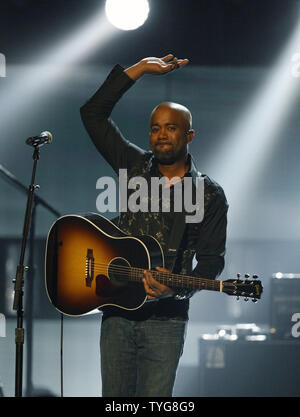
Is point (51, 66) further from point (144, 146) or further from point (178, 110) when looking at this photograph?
point (178, 110)

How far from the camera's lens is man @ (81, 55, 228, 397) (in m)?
2.34

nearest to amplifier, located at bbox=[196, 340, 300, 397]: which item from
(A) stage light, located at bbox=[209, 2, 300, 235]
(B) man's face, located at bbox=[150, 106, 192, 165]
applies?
(A) stage light, located at bbox=[209, 2, 300, 235]

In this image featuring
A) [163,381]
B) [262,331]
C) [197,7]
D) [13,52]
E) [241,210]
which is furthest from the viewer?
[241,210]

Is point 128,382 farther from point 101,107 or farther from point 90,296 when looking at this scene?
point 101,107

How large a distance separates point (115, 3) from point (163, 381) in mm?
2822

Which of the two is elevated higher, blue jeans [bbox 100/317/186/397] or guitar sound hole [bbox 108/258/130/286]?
guitar sound hole [bbox 108/258/130/286]

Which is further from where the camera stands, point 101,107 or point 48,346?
point 48,346

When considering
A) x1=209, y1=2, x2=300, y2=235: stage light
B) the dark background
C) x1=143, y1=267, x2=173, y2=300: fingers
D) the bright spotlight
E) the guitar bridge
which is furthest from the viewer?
x1=209, y1=2, x2=300, y2=235: stage light

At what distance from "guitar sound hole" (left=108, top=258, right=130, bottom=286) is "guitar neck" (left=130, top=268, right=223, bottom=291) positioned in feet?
0.10

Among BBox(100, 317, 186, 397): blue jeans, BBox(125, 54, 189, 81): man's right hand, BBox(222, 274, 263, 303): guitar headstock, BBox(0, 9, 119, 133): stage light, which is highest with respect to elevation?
BBox(0, 9, 119, 133): stage light

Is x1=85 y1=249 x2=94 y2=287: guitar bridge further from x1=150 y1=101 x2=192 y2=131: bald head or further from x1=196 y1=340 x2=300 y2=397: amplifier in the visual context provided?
x1=196 y1=340 x2=300 y2=397: amplifier

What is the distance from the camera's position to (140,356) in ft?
7.82

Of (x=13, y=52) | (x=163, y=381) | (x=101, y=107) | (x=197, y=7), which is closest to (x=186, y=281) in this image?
(x=163, y=381)

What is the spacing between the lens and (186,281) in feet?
7.80
